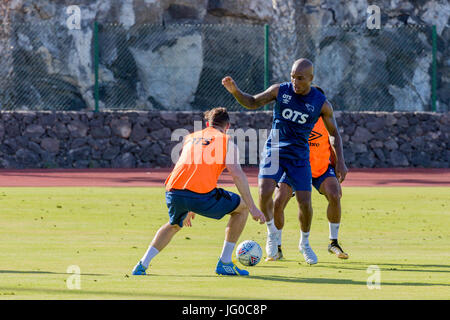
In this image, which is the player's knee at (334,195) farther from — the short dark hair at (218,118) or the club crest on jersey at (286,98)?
the short dark hair at (218,118)

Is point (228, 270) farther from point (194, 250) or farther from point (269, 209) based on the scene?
point (194, 250)

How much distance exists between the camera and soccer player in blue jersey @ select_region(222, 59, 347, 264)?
1117 cm

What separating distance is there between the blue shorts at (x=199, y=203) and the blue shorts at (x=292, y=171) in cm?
165

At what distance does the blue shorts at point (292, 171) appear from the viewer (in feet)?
37.2

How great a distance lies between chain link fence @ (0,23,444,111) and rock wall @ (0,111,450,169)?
237 cm

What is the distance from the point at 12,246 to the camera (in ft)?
39.8

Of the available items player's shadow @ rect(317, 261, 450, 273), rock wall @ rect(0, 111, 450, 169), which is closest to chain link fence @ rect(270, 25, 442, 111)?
rock wall @ rect(0, 111, 450, 169)

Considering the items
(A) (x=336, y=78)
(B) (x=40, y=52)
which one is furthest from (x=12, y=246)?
(A) (x=336, y=78)

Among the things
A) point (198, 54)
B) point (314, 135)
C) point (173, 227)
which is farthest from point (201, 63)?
point (173, 227)

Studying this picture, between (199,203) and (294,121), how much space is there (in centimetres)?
204

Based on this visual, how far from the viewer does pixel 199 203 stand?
9.63 m

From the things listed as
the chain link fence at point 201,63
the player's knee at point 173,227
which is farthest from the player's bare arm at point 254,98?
the chain link fence at point 201,63

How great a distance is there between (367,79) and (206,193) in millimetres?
23351

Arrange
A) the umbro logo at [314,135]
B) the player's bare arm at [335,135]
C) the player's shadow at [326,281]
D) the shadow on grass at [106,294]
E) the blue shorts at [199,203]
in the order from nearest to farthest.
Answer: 1. the shadow on grass at [106,294]
2. the player's shadow at [326,281]
3. the blue shorts at [199,203]
4. the player's bare arm at [335,135]
5. the umbro logo at [314,135]
